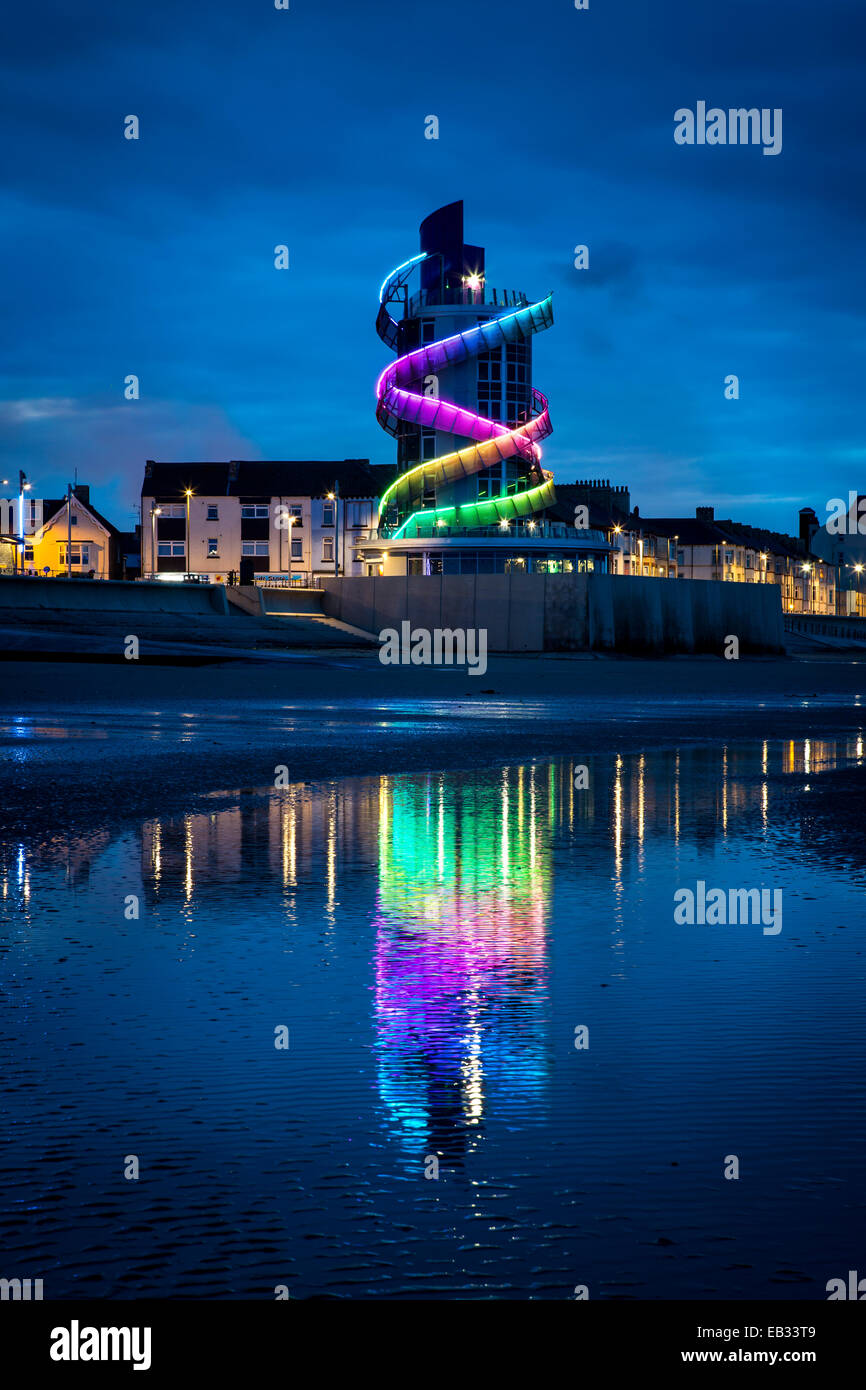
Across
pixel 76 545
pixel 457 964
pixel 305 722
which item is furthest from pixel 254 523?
pixel 457 964

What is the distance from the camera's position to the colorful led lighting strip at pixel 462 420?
76562 millimetres

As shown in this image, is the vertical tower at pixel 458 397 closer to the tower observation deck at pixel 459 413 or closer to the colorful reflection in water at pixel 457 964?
the tower observation deck at pixel 459 413

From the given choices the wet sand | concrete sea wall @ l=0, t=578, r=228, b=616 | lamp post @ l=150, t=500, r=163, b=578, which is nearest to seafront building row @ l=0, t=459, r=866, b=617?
lamp post @ l=150, t=500, r=163, b=578

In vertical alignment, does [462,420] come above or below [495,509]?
above

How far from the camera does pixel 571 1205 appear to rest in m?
3.27

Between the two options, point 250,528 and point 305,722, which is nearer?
point 305,722

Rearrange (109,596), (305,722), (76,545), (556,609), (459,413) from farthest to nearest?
(76,545) < (459,413) < (556,609) < (109,596) < (305,722)

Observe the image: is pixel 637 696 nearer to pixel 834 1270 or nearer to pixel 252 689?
pixel 252 689

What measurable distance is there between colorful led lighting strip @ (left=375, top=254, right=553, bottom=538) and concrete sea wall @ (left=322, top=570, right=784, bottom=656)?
10955 millimetres

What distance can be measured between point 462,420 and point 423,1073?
242 ft

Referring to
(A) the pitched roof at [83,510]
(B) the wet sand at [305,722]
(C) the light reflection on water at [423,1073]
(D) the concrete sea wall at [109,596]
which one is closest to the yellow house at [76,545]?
(A) the pitched roof at [83,510]

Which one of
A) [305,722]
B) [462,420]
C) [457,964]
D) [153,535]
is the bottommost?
[457,964]

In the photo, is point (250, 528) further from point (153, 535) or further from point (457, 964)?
point (457, 964)

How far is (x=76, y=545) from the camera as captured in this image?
113875 millimetres
